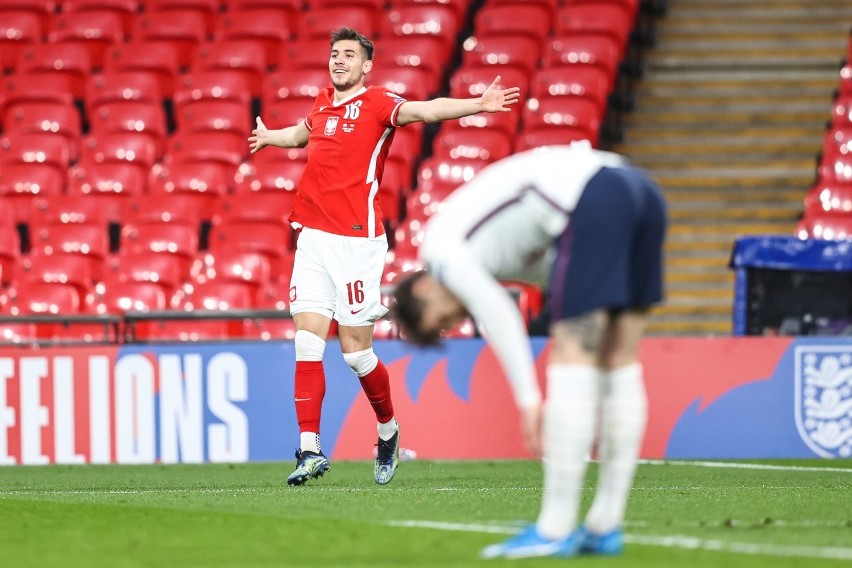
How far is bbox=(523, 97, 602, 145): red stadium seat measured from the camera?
45.2ft

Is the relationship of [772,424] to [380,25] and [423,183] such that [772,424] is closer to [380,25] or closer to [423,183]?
[423,183]

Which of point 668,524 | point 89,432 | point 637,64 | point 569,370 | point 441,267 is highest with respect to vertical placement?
point 637,64

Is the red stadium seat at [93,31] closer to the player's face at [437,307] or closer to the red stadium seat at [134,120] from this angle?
the red stadium seat at [134,120]

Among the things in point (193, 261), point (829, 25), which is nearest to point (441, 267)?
point (193, 261)

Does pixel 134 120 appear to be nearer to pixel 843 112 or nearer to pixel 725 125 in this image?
pixel 725 125

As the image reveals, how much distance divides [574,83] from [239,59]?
11.2 ft

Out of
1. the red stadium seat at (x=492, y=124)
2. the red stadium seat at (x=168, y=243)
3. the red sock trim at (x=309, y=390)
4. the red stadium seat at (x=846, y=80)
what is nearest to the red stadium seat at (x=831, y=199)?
the red stadium seat at (x=846, y=80)

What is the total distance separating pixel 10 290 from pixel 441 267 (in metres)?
9.37

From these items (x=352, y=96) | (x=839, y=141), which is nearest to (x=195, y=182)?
(x=839, y=141)

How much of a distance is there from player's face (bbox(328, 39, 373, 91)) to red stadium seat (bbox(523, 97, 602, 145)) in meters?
6.16

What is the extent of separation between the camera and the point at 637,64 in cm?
1588

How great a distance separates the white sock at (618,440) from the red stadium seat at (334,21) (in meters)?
11.2

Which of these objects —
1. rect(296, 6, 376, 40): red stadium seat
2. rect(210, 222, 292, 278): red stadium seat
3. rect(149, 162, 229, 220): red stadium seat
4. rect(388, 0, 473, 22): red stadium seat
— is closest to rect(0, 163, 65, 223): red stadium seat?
rect(149, 162, 229, 220): red stadium seat

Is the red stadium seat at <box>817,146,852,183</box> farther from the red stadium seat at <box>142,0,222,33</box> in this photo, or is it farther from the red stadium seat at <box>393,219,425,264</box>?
the red stadium seat at <box>142,0,222,33</box>
